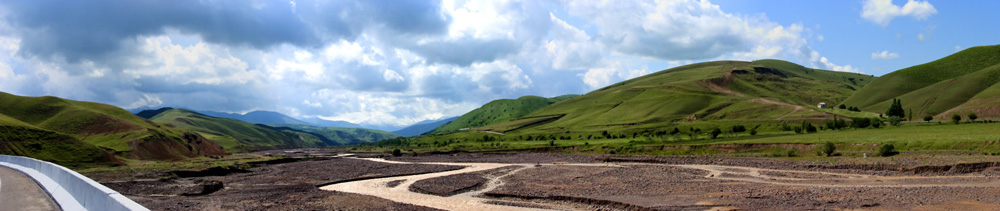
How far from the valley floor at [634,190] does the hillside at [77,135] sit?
33.5 m

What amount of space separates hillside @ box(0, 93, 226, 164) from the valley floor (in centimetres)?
3352

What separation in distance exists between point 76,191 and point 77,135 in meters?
117

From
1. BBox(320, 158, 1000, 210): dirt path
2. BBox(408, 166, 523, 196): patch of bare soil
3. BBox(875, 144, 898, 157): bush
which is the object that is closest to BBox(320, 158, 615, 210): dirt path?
BBox(320, 158, 1000, 210): dirt path

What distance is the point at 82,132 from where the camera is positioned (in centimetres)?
12200

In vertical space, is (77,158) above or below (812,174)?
above

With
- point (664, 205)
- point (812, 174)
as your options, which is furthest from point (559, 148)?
point (664, 205)

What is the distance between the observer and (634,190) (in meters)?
48.8

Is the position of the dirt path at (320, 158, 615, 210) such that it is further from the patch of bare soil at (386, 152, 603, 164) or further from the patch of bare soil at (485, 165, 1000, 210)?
the patch of bare soil at (386, 152, 603, 164)

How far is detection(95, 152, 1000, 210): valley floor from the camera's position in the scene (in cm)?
3825

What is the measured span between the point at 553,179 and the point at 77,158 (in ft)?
220

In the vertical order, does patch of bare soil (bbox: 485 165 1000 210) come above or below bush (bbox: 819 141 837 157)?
below

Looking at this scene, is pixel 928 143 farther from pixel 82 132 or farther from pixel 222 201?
pixel 82 132

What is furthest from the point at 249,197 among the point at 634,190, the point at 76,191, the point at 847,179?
the point at 847,179

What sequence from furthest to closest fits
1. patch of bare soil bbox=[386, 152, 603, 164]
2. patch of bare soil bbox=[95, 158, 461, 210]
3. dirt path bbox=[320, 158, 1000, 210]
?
patch of bare soil bbox=[386, 152, 603, 164] < dirt path bbox=[320, 158, 1000, 210] < patch of bare soil bbox=[95, 158, 461, 210]
